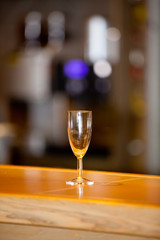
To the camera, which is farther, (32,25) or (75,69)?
(32,25)

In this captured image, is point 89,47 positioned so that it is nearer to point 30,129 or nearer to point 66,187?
point 30,129

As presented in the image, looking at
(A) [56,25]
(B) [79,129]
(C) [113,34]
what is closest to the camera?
(B) [79,129]

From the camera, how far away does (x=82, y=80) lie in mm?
4719

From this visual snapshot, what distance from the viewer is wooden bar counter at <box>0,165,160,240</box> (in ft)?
2.59

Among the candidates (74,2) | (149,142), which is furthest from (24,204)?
(74,2)

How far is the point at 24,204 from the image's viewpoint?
85 centimetres

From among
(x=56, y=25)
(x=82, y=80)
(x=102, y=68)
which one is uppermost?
(x=56, y=25)

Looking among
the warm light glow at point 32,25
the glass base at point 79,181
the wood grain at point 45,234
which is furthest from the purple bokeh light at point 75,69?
the wood grain at point 45,234

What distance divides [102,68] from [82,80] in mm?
305

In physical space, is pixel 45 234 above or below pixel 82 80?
below

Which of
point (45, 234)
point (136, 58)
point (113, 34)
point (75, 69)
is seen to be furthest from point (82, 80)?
point (45, 234)

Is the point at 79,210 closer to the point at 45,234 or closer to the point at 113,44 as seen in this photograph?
the point at 45,234

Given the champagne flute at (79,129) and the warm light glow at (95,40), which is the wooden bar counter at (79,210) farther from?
the warm light glow at (95,40)

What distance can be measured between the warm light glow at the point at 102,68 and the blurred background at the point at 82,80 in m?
0.01
